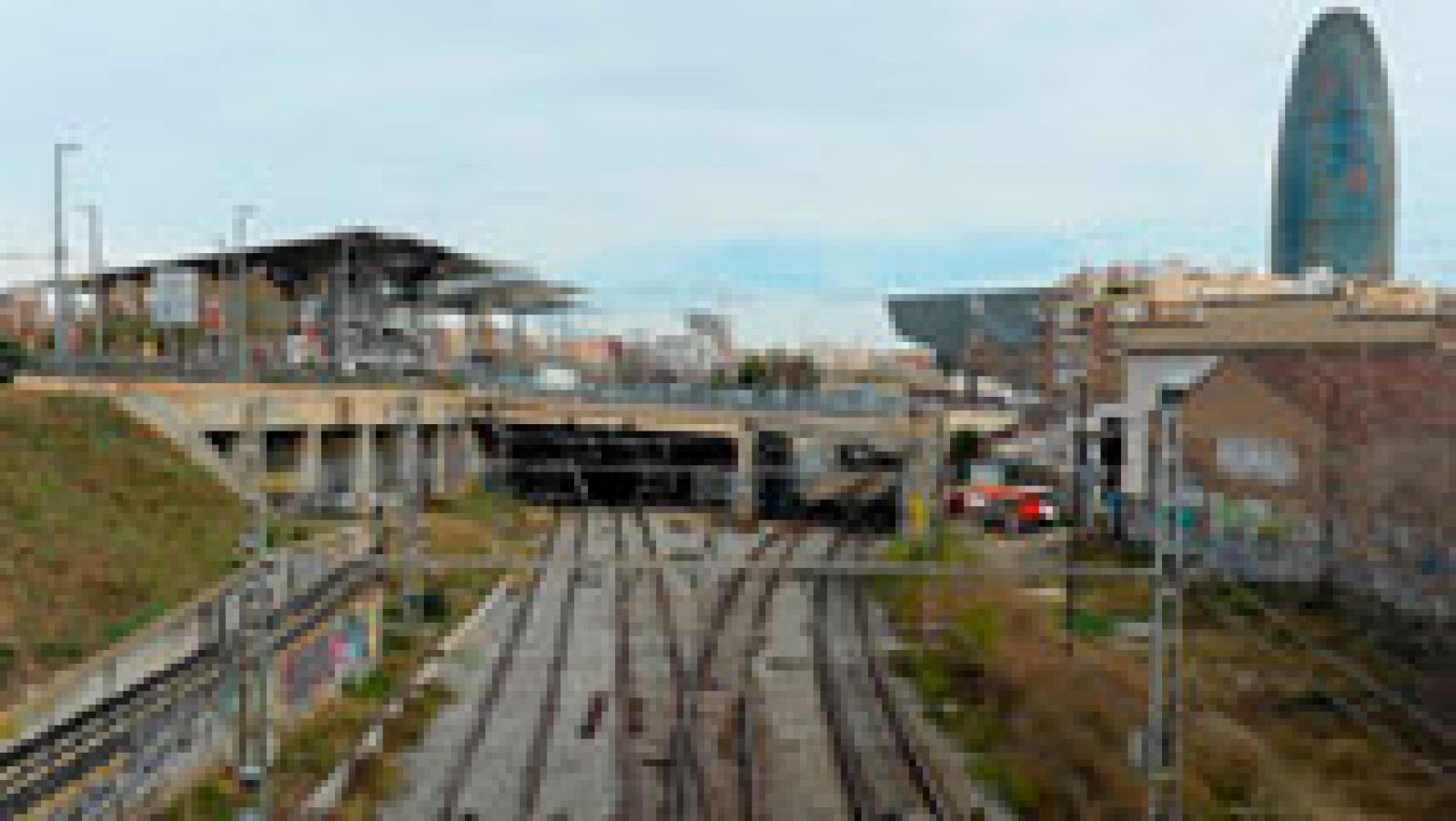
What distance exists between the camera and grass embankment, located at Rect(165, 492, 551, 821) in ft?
29.1

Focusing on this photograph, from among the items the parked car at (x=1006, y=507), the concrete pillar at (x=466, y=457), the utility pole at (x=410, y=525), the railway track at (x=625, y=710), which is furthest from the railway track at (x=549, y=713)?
the concrete pillar at (x=466, y=457)

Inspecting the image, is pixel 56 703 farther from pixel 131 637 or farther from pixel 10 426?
pixel 10 426

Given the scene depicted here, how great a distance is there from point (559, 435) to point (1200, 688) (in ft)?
65.2

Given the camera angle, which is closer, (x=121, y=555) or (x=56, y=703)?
(x=56, y=703)

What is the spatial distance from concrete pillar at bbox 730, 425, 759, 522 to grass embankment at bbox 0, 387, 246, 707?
1464 centimetres

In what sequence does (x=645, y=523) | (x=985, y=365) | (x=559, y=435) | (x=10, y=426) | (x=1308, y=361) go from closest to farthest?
(x=10, y=426) < (x=1308, y=361) < (x=645, y=523) < (x=559, y=435) < (x=985, y=365)

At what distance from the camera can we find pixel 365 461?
2417 centimetres

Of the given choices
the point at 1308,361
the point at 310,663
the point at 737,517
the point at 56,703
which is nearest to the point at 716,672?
the point at 310,663

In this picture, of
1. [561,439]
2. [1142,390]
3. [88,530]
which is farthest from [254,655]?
[561,439]

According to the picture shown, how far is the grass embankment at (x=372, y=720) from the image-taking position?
349 inches

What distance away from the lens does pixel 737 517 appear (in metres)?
27.2

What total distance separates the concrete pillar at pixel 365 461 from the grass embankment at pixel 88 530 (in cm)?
813

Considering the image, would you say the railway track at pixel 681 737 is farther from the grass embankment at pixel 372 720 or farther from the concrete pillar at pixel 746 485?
the concrete pillar at pixel 746 485

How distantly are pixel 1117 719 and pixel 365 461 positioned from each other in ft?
56.6
